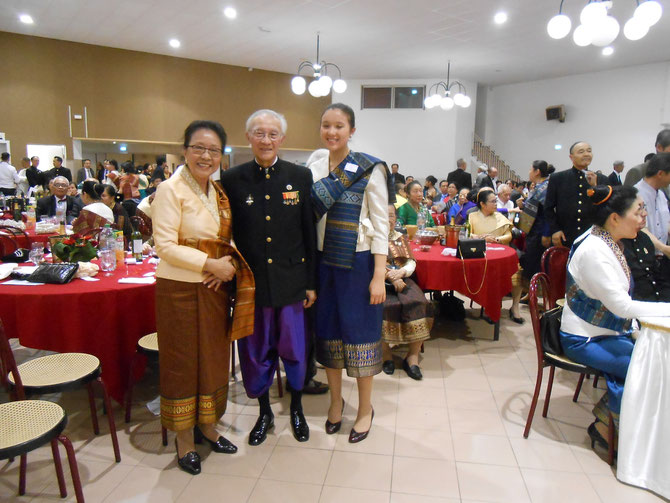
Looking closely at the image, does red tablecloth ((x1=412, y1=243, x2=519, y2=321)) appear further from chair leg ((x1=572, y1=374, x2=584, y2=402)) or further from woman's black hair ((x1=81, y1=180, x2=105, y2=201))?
woman's black hair ((x1=81, y1=180, x2=105, y2=201))

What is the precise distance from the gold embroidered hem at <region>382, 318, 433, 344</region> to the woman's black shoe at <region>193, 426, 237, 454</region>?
135 cm

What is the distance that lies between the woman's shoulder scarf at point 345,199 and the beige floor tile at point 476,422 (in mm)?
1212

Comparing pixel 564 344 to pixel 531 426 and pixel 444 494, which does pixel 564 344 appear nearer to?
pixel 531 426

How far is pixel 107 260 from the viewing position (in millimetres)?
2801

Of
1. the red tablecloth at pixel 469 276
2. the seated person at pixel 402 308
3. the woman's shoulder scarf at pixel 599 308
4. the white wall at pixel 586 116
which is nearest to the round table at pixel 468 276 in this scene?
the red tablecloth at pixel 469 276

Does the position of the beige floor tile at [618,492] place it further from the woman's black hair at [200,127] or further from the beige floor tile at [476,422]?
the woman's black hair at [200,127]

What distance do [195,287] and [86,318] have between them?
73cm

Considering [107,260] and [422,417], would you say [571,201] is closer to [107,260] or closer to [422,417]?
[422,417]

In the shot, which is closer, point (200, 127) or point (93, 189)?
point (200, 127)

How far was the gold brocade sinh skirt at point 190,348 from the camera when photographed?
6.68 ft

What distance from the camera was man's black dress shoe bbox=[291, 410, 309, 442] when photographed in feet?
8.14

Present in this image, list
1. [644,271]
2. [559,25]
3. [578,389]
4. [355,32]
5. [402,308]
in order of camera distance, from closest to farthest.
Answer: [578,389]
[644,271]
[402,308]
[559,25]
[355,32]

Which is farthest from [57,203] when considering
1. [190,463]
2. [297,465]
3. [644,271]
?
[644,271]

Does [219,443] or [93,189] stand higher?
[93,189]
